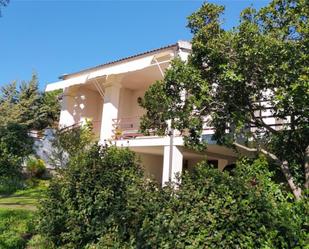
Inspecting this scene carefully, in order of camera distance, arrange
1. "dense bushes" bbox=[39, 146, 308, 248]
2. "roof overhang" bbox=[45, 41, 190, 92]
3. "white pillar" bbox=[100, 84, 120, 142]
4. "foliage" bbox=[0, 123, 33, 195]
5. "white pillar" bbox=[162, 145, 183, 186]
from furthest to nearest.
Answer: "white pillar" bbox=[100, 84, 120, 142], "foliage" bbox=[0, 123, 33, 195], "roof overhang" bbox=[45, 41, 190, 92], "white pillar" bbox=[162, 145, 183, 186], "dense bushes" bbox=[39, 146, 308, 248]

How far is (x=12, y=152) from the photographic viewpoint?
27672 mm

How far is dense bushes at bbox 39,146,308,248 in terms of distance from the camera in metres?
7.70

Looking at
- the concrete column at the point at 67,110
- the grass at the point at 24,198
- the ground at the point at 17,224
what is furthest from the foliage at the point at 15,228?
the concrete column at the point at 67,110

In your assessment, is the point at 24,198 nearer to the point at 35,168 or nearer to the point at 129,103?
the point at 35,168

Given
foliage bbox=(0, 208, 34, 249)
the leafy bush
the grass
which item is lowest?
foliage bbox=(0, 208, 34, 249)

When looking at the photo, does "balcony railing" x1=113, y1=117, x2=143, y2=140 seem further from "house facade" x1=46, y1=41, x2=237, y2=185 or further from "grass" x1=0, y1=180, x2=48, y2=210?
"grass" x1=0, y1=180, x2=48, y2=210

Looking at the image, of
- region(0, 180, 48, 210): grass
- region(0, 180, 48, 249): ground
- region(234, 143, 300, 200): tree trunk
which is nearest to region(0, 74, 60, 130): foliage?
region(0, 180, 48, 210): grass

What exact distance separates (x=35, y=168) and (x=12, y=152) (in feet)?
7.05

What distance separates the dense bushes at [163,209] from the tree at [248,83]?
2.50 metres

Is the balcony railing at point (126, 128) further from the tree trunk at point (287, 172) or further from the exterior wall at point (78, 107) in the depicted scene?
the tree trunk at point (287, 172)

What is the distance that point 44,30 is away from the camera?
873 inches

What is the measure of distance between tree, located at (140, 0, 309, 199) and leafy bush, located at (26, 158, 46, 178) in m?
16.0

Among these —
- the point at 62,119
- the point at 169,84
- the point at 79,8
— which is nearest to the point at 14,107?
the point at 62,119

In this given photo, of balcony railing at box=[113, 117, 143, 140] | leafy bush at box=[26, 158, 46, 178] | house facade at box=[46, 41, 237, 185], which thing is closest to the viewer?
house facade at box=[46, 41, 237, 185]
